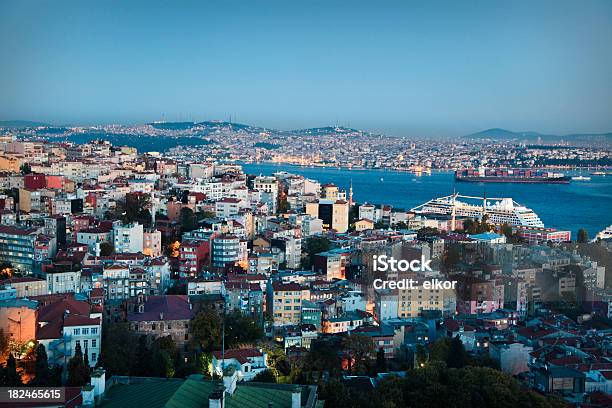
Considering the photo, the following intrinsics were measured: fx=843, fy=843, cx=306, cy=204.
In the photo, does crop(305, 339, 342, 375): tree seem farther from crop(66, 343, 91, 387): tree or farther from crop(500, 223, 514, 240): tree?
crop(500, 223, 514, 240): tree

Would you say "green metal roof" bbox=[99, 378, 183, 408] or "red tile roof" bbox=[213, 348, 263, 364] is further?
"red tile roof" bbox=[213, 348, 263, 364]

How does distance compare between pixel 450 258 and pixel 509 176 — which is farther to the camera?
pixel 509 176

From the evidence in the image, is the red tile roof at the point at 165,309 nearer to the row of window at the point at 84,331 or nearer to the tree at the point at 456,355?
the row of window at the point at 84,331

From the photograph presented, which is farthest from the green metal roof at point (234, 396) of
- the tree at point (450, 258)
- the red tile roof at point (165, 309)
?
the tree at point (450, 258)

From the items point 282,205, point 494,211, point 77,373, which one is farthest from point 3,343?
point 494,211

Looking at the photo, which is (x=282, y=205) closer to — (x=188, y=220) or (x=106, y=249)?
(x=188, y=220)

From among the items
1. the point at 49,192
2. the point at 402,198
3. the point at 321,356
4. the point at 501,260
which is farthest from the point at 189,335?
the point at 402,198

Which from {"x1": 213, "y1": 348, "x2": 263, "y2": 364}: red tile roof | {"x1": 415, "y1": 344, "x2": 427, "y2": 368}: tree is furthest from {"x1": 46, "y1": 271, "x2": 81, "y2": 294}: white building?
{"x1": 415, "y1": 344, "x2": 427, "y2": 368}: tree

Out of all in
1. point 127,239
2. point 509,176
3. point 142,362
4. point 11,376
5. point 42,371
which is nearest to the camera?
point 11,376
